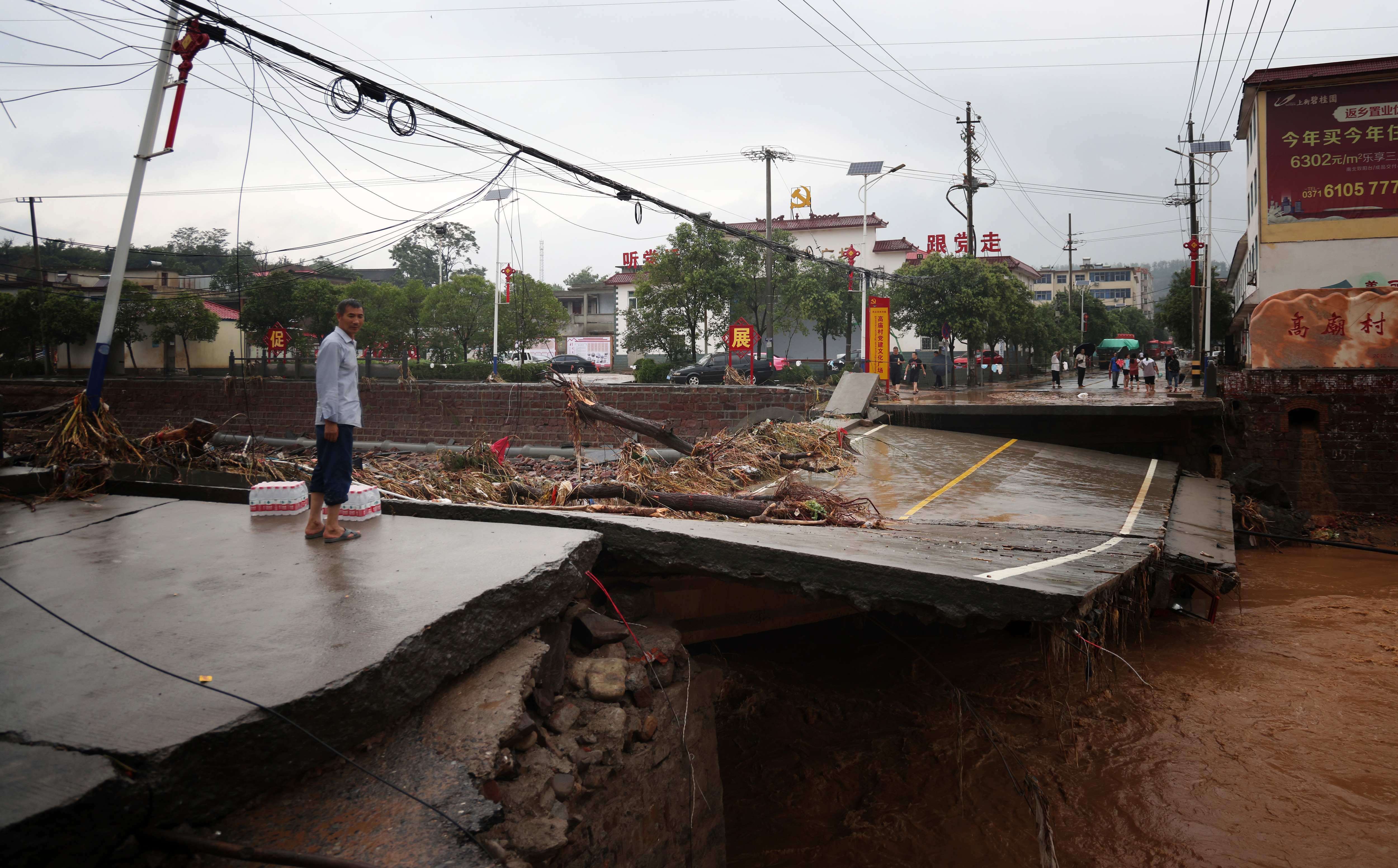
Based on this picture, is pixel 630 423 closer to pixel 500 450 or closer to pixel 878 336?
pixel 500 450

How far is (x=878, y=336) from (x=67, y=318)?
30601mm

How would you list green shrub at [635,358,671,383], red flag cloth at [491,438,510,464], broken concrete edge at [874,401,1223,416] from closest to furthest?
red flag cloth at [491,438,510,464] < broken concrete edge at [874,401,1223,416] < green shrub at [635,358,671,383]

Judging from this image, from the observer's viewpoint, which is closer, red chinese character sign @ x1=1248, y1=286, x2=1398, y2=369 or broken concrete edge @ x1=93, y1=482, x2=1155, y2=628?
broken concrete edge @ x1=93, y1=482, x2=1155, y2=628

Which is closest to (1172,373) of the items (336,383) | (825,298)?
(825,298)

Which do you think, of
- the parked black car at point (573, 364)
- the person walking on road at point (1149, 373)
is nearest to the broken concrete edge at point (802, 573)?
the person walking on road at point (1149, 373)

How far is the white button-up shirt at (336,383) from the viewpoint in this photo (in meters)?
4.42

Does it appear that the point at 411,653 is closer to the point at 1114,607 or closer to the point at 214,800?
the point at 214,800

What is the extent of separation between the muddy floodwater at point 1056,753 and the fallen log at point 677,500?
1064mm

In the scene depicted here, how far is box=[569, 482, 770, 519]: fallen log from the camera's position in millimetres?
6637

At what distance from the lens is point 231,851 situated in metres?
2.11

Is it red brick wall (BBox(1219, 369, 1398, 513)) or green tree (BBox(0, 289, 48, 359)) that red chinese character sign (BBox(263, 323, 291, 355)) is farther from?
red brick wall (BBox(1219, 369, 1398, 513))

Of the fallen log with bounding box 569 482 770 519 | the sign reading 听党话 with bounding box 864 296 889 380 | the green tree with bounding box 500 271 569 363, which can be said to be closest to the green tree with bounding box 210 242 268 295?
the green tree with bounding box 500 271 569 363

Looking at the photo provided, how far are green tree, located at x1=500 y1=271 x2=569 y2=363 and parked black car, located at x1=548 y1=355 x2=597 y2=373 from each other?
1561 mm

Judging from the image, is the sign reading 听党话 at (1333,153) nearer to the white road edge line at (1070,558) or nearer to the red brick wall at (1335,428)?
the red brick wall at (1335,428)
